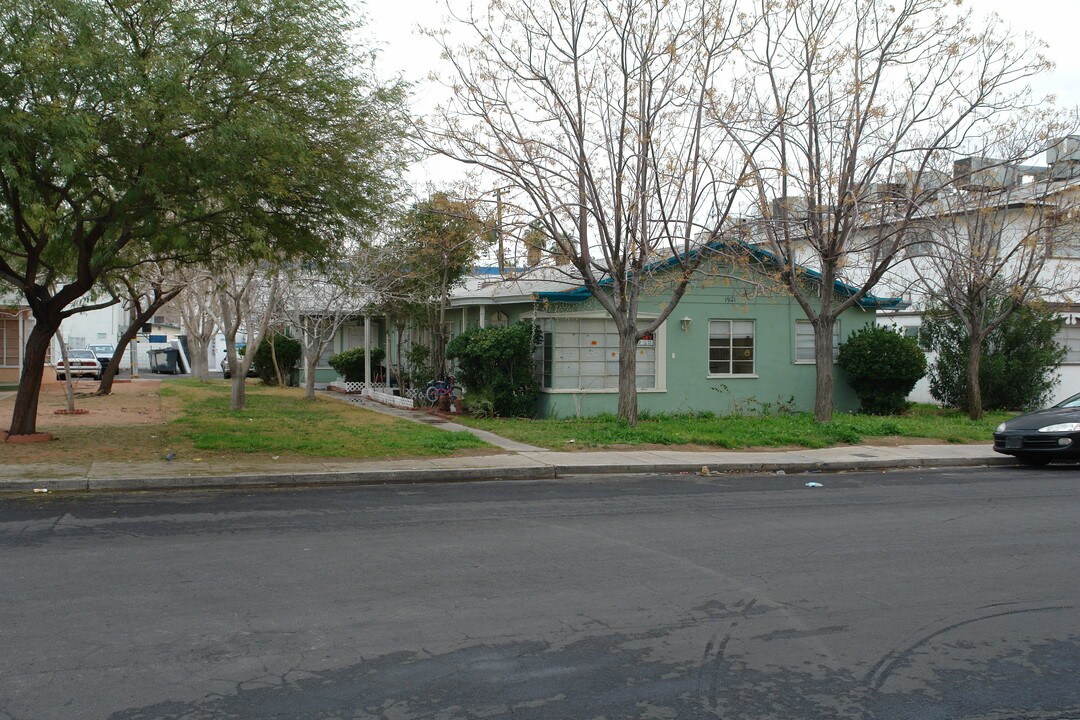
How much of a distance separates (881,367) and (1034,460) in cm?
705

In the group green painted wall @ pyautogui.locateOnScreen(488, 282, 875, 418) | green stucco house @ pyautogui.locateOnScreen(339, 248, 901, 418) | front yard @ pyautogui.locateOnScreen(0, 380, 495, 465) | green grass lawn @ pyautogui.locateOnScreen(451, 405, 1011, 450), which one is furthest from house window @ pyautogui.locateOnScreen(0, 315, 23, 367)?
green grass lawn @ pyautogui.locateOnScreen(451, 405, 1011, 450)

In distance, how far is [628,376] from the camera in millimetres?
18266

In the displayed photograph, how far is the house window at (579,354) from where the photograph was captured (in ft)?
70.0

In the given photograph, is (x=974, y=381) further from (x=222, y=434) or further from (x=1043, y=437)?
(x=222, y=434)

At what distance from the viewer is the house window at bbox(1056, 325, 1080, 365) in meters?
28.0

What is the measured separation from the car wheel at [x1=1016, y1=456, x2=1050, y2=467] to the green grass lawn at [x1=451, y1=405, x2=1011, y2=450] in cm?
208

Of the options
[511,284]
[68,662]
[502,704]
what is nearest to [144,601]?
[68,662]

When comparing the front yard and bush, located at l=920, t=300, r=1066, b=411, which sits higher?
bush, located at l=920, t=300, r=1066, b=411

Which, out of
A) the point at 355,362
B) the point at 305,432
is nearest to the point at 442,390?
the point at 305,432

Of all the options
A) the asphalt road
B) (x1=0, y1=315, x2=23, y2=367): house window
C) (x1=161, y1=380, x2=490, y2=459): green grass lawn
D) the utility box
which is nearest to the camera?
the asphalt road

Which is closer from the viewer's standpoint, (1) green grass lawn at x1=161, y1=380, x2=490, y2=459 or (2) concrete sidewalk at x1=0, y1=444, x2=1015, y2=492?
(2) concrete sidewalk at x1=0, y1=444, x2=1015, y2=492

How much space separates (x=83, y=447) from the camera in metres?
14.6

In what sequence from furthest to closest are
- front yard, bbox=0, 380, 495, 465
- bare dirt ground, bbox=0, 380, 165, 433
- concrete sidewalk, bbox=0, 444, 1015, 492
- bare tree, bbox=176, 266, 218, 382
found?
bare tree, bbox=176, 266, 218, 382
bare dirt ground, bbox=0, 380, 165, 433
front yard, bbox=0, 380, 495, 465
concrete sidewalk, bbox=0, 444, 1015, 492

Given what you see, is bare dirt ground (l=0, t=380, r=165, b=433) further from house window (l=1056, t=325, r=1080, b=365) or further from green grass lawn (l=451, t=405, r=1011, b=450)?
house window (l=1056, t=325, r=1080, b=365)
